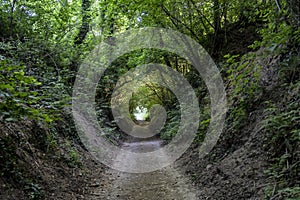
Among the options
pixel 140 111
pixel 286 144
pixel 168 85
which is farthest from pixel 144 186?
pixel 140 111

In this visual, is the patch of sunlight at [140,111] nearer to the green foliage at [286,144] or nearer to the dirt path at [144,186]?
the dirt path at [144,186]

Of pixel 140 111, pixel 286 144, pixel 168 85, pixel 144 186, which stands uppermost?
pixel 168 85

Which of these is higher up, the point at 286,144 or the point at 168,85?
the point at 168,85

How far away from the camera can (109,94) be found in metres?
16.3

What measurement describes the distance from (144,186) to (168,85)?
37.6ft

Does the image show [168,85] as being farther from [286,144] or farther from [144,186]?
[286,144]

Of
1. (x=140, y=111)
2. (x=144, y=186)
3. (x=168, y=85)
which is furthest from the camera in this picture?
(x=140, y=111)

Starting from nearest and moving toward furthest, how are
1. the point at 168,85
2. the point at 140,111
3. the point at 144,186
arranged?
the point at 144,186
the point at 168,85
the point at 140,111

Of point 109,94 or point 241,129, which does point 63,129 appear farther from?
point 109,94

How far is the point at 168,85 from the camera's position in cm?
1719

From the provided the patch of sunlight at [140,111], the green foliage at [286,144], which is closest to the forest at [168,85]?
the green foliage at [286,144]

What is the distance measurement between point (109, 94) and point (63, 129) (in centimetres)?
816

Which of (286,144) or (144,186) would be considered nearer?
(286,144)

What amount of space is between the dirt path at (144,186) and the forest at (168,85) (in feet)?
0.15
